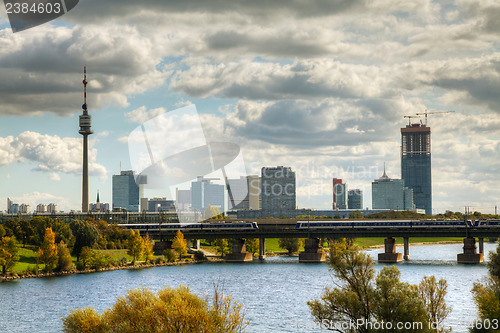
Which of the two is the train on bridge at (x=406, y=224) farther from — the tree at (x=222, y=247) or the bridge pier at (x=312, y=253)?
the tree at (x=222, y=247)

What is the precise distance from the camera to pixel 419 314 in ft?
148

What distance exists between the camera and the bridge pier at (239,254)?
168m

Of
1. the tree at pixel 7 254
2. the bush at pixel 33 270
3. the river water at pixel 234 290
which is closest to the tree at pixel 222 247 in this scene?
the river water at pixel 234 290

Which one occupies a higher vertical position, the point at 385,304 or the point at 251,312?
the point at 385,304

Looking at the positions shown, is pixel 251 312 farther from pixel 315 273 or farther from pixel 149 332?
pixel 315 273

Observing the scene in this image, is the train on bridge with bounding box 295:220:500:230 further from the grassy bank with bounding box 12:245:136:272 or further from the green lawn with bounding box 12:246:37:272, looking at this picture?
the green lawn with bounding box 12:246:37:272

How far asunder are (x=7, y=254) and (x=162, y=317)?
76.6m

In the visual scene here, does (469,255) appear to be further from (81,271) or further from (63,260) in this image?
(63,260)

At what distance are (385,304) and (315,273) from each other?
8224cm

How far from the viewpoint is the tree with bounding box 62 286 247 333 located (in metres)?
44.5

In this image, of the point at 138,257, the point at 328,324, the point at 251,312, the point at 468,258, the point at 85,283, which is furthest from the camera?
the point at 468,258

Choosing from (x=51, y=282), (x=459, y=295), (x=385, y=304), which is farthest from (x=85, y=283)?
(x=385, y=304)

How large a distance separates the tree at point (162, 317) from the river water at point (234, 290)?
1983cm

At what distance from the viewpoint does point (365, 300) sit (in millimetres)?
46812
